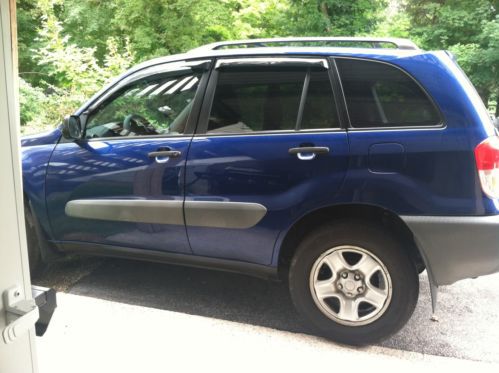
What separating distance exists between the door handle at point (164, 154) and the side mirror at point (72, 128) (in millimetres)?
631

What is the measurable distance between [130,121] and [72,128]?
0.42m

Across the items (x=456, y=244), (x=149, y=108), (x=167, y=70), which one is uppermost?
(x=167, y=70)

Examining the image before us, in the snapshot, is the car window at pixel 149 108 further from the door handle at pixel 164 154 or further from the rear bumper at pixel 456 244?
the rear bumper at pixel 456 244

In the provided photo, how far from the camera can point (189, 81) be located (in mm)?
3266

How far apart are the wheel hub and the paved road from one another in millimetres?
424

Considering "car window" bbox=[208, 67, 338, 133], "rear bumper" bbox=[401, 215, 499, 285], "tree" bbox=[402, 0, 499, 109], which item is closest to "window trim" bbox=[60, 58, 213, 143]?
"car window" bbox=[208, 67, 338, 133]

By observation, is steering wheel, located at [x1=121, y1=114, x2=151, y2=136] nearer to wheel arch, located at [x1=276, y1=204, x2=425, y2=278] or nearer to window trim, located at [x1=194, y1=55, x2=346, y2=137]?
window trim, located at [x1=194, y1=55, x2=346, y2=137]

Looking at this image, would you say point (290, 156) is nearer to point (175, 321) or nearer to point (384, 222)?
point (384, 222)

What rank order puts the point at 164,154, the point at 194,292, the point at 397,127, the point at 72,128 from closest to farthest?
the point at 397,127 < the point at 164,154 < the point at 72,128 < the point at 194,292

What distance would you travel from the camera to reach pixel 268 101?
3.03m

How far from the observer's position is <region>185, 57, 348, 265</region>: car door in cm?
280

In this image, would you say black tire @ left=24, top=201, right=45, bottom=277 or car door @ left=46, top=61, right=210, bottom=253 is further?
black tire @ left=24, top=201, right=45, bottom=277

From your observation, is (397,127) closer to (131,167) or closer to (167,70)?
(167,70)

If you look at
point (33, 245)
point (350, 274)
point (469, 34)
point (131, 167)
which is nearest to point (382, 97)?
point (350, 274)
